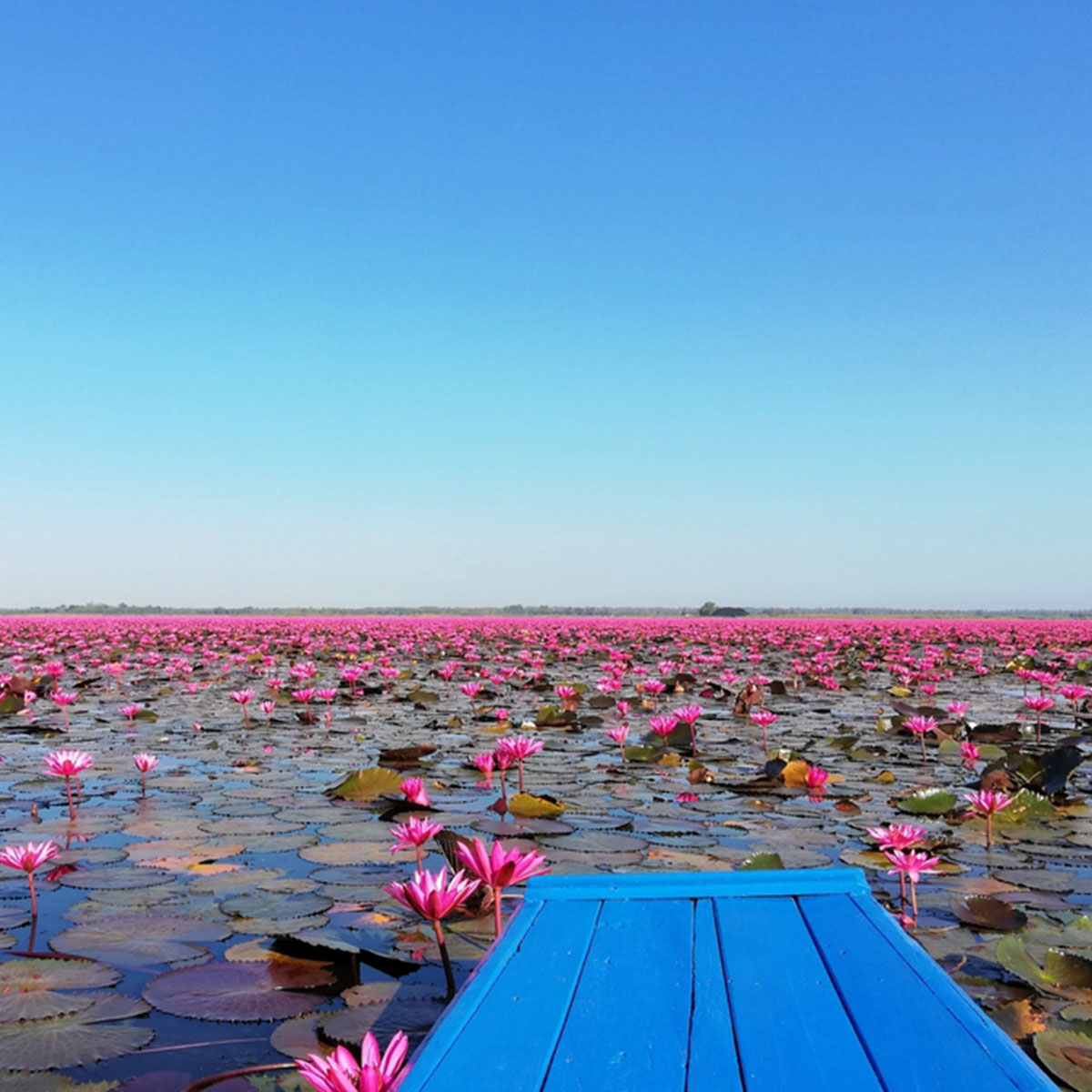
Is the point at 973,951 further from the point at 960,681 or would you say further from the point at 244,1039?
the point at 960,681

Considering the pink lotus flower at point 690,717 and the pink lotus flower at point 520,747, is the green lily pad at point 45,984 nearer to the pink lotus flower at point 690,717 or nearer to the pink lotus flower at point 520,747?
the pink lotus flower at point 520,747

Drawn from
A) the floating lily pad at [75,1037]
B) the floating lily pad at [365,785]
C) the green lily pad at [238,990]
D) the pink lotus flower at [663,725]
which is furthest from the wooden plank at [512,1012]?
the pink lotus flower at [663,725]

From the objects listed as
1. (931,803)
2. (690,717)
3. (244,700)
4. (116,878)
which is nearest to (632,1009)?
(116,878)

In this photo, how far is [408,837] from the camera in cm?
233

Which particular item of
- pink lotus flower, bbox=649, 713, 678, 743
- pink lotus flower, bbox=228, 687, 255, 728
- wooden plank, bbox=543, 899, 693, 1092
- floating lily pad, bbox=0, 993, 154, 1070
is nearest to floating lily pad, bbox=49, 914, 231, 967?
floating lily pad, bbox=0, 993, 154, 1070

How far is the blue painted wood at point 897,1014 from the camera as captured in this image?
1.07 meters

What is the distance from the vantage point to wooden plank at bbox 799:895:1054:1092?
1.06m

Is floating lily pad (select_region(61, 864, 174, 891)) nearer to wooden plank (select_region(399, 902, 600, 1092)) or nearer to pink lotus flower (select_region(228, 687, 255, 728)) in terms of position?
wooden plank (select_region(399, 902, 600, 1092))

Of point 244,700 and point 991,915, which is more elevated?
point 244,700

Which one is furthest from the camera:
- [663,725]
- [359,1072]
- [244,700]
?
[244,700]

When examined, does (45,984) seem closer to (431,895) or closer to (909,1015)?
(431,895)

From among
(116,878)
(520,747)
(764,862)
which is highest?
(520,747)

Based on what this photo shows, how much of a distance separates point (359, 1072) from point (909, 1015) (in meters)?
0.71

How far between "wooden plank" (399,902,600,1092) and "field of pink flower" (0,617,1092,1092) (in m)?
0.38
